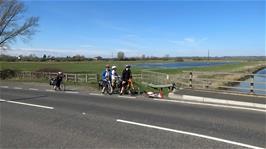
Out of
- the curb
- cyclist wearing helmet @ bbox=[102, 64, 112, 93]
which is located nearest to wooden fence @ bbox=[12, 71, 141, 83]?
cyclist wearing helmet @ bbox=[102, 64, 112, 93]

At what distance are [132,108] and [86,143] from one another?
17.6ft

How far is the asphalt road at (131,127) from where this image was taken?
7.15 m

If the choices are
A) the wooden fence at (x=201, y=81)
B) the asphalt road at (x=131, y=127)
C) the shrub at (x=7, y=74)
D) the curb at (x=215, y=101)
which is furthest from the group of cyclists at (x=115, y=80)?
the shrub at (x=7, y=74)

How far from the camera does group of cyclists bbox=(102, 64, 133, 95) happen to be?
18094 millimetres

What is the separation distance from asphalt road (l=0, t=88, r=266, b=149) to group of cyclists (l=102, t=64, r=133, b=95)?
17.0ft

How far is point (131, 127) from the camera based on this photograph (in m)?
8.74

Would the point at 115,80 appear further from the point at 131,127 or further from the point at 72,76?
the point at 72,76

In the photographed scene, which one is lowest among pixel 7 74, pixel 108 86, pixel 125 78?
pixel 7 74

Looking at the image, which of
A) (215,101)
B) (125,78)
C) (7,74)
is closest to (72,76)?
(7,74)

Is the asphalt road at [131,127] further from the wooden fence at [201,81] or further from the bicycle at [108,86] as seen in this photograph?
the bicycle at [108,86]

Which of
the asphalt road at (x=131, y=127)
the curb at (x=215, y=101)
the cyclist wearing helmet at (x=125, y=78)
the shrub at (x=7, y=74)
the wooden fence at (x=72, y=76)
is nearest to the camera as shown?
the asphalt road at (x=131, y=127)

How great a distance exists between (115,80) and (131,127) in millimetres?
10114

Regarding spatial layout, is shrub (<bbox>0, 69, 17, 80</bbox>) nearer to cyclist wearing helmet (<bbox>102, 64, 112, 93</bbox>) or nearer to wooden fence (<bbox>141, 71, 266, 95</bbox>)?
wooden fence (<bbox>141, 71, 266, 95</bbox>)

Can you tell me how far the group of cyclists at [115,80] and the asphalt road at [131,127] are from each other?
5.19 metres
